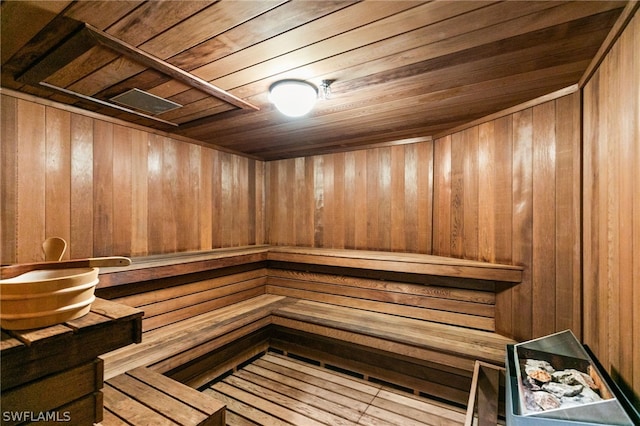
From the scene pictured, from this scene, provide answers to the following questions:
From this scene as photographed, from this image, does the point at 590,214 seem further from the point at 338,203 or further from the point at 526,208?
the point at 338,203

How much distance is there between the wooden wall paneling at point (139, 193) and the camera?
2.53 m

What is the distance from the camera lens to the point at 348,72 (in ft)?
5.29

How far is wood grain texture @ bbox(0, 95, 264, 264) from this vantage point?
6.22 ft

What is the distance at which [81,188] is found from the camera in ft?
7.20

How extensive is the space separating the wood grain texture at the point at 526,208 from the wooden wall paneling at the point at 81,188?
122 inches

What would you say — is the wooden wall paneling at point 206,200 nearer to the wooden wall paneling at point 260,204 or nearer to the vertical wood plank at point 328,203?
the wooden wall paneling at point 260,204

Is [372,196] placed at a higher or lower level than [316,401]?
higher

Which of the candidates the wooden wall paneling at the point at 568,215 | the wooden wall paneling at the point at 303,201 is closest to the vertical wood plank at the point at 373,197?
the wooden wall paneling at the point at 303,201

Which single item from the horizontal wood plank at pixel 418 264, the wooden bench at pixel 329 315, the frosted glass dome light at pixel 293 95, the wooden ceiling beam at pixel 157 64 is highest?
the wooden ceiling beam at pixel 157 64

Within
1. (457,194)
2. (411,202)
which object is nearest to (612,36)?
(457,194)

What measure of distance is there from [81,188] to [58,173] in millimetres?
172

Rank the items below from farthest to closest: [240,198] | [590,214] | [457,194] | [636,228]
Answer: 1. [240,198]
2. [457,194]
3. [590,214]
4. [636,228]

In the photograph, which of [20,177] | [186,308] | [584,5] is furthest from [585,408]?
[20,177]

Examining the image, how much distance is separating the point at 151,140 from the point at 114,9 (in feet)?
5.75
